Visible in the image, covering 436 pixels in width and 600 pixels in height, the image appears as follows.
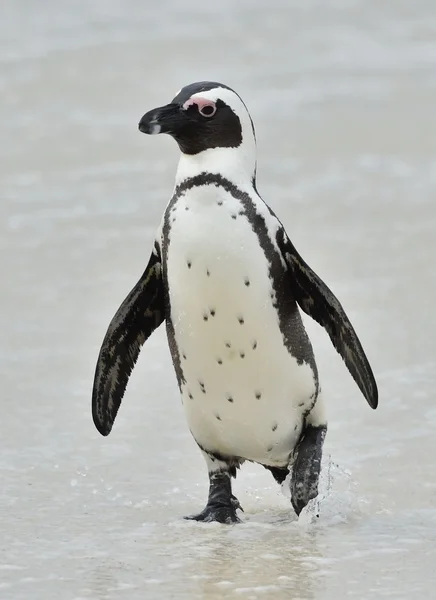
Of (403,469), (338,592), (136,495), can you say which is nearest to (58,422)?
(136,495)

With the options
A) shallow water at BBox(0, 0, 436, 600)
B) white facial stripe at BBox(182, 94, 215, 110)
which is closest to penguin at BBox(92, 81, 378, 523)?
white facial stripe at BBox(182, 94, 215, 110)

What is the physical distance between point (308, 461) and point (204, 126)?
2.89 feet

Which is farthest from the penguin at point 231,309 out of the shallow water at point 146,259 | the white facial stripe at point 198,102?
the shallow water at point 146,259

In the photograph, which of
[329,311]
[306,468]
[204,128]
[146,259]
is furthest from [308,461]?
[146,259]

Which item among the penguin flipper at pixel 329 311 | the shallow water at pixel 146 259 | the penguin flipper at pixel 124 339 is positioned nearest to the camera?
the shallow water at pixel 146 259

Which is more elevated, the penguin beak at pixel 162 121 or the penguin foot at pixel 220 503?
the penguin beak at pixel 162 121

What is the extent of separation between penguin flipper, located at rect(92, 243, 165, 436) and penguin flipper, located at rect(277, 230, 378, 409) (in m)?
0.33

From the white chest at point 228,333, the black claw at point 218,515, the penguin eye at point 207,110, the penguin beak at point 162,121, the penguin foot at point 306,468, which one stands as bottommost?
the black claw at point 218,515

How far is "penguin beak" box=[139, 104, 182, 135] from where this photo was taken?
338 cm

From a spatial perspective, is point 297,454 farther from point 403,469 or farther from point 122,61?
point 122,61

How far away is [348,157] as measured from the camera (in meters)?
8.43

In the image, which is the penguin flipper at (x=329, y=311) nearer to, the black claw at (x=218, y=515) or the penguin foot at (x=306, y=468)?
the penguin foot at (x=306, y=468)

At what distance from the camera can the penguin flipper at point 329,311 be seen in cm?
351

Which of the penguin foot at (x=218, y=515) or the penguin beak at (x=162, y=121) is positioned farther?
the penguin foot at (x=218, y=515)
